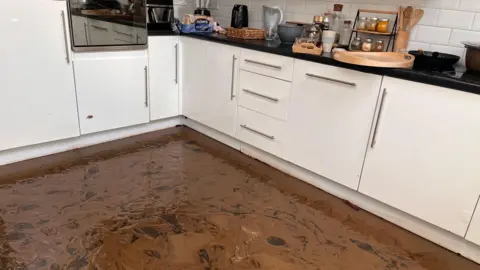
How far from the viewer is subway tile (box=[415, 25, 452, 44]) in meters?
2.09

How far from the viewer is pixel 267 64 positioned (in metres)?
2.44

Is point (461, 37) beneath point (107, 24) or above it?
above

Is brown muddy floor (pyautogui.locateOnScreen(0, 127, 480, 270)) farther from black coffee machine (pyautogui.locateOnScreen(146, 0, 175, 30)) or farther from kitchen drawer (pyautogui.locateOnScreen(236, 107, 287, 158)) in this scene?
black coffee machine (pyautogui.locateOnScreen(146, 0, 175, 30))

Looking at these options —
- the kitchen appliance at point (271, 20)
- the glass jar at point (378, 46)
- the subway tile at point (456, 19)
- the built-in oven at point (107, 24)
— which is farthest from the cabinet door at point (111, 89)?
the subway tile at point (456, 19)

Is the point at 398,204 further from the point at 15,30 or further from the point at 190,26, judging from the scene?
the point at 15,30

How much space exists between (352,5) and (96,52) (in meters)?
1.90

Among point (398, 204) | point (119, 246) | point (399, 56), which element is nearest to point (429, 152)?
point (398, 204)

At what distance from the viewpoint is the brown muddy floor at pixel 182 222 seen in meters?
1.68

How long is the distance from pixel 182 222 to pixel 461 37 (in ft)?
6.25

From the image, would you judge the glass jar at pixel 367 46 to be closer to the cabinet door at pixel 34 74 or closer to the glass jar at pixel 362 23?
the glass jar at pixel 362 23

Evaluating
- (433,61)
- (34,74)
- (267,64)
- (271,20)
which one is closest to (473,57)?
(433,61)

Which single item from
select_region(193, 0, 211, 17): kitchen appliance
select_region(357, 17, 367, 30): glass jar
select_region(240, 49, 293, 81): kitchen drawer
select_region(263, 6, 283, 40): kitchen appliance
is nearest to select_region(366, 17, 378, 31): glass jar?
select_region(357, 17, 367, 30): glass jar

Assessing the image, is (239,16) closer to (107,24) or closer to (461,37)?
(107,24)

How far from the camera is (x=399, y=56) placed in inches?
80.0
